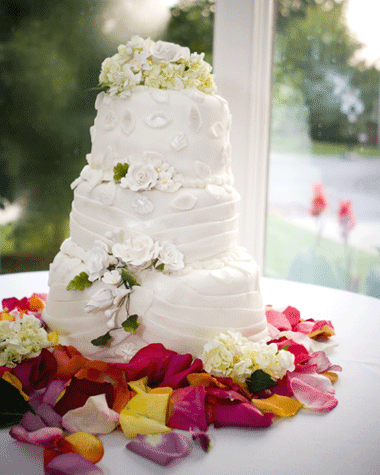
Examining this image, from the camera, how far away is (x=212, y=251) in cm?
200

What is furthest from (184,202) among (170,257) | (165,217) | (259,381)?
(259,381)

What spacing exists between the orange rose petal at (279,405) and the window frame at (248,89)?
259 centimetres

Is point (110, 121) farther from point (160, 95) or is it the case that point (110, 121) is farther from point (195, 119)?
point (195, 119)

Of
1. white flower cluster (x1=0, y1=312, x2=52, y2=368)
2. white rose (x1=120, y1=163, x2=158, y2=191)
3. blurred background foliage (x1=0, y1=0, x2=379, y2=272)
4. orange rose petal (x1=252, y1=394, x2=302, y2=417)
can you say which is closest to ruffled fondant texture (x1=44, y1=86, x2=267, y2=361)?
white rose (x1=120, y1=163, x2=158, y2=191)

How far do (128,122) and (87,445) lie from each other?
114cm

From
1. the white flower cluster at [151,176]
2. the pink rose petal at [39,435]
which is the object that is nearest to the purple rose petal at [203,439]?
the pink rose petal at [39,435]

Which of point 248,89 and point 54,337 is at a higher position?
point 248,89

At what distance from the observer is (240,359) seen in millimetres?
1847

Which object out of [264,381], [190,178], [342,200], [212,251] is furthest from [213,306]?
[342,200]

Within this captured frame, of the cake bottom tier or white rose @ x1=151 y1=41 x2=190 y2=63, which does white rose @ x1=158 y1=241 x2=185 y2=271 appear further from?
white rose @ x1=151 y1=41 x2=190 y2=63

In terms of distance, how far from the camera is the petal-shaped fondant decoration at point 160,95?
196cm

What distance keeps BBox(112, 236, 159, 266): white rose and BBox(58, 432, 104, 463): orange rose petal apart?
0.62 meters

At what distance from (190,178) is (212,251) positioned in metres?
0.29

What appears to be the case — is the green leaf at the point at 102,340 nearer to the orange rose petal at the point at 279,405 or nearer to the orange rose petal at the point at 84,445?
the orange rose petal at the point at 84,445
